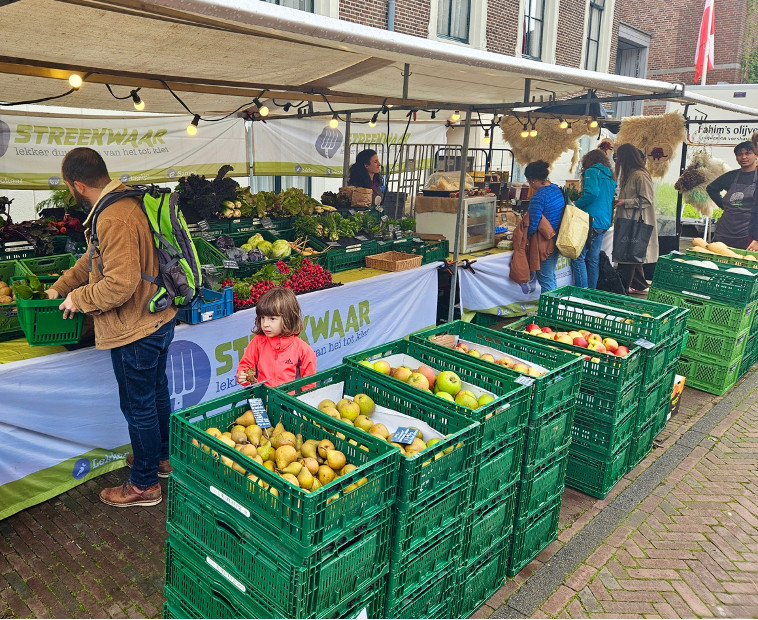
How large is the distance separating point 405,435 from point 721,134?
11480mm

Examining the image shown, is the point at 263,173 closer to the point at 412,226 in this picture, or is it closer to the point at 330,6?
the point at 330,6

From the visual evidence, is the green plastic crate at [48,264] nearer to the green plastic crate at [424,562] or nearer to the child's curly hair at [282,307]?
the child's curly hair at [282,307]

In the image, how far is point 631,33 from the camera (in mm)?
23172

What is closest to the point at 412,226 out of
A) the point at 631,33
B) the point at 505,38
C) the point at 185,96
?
the point at 185,96

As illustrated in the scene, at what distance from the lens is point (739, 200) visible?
8.48m

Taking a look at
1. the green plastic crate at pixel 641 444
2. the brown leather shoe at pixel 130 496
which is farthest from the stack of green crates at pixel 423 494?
the green plastic crate at pixel 641 444

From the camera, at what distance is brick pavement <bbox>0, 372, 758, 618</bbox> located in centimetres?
335

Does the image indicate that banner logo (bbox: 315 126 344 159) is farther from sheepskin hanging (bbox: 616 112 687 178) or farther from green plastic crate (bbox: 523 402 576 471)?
green plastic crate (bbox: 523 402 576 471)

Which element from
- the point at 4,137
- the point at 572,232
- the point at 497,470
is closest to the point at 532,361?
the point at 497,470

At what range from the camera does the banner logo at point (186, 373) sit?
456cm

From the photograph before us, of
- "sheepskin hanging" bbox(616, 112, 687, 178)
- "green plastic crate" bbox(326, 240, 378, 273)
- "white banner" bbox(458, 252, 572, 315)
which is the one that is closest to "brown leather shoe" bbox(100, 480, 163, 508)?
"green plastic crate" bbox(326, 240, 378, 273)

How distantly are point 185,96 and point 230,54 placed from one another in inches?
107

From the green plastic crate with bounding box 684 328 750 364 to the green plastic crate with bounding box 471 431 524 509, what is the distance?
3966 mm

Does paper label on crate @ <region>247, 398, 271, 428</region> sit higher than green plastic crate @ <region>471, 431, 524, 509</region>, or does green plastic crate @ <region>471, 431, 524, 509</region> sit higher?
paper label on crate @ <region>247, 398, 271, 428</region>
